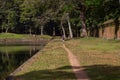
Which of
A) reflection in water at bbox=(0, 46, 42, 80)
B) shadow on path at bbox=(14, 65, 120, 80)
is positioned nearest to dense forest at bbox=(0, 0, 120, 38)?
reflection in water at bbox=(0, 46, 42, 80)

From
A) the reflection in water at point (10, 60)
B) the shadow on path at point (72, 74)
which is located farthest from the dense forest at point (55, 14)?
the shadow on path at point (72, 74)

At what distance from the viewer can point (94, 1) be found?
62.4m

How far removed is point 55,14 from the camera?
71.2 meters

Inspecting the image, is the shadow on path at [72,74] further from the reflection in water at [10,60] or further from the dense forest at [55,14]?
→ the dense forest at [55,14]

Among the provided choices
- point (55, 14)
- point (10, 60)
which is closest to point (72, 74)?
point (10, 60)

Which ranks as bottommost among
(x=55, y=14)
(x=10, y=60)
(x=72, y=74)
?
(x=10, y=60)

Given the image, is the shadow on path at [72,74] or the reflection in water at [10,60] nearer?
the shadow on path at [72,74]

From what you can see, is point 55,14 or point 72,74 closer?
point 72,74

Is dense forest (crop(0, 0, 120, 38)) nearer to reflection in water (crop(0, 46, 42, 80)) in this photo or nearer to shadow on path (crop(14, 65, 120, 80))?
reflection in water (crop(0, 46, 42, 80))

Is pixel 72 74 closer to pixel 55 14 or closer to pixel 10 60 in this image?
pixel 10 60

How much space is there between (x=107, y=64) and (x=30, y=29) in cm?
9677

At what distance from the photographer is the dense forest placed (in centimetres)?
6538

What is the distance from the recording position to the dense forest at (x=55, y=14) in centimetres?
6538

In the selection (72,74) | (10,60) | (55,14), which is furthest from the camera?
(55,14)
